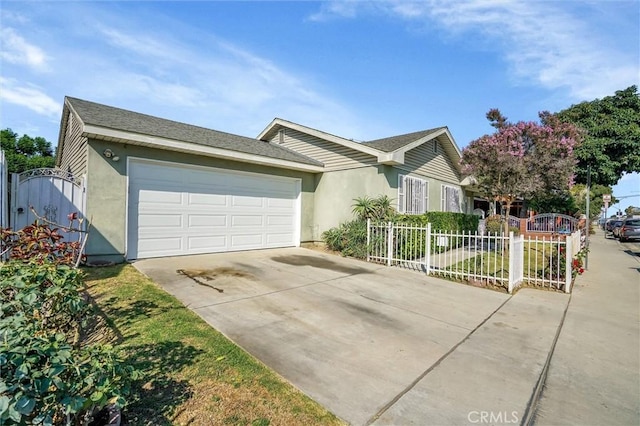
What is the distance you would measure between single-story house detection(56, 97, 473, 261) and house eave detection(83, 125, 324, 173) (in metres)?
0.03

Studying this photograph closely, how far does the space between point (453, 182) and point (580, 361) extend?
13.3 m

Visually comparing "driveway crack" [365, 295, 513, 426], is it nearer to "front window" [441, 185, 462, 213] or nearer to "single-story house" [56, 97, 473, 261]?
"single-story house" [56, 97, 473, 261]

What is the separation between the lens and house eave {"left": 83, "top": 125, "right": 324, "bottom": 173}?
7191mm

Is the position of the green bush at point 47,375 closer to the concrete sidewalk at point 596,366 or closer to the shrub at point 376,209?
the concrete sidewalk at point 596,366

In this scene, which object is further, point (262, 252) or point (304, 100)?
point (304, 100)

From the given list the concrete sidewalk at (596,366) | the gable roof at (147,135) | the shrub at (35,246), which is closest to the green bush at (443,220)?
the concrete sidewalk at (596,366)

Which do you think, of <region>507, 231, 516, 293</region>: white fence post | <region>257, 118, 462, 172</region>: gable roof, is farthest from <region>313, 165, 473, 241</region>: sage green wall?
<region>507, 231, 516, 293</region>: white fence post

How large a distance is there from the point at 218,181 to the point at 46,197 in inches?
163

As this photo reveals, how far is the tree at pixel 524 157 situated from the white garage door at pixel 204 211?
716 cm

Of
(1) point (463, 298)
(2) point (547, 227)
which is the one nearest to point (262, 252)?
(1) point (463, 298)

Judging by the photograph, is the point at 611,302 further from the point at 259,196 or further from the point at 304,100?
the point at 304,100

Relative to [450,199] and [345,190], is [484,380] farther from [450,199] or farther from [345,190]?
[450,199]

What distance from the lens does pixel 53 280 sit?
2.47 metres

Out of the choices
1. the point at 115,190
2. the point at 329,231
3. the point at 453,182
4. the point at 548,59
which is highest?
the point at 548,59
